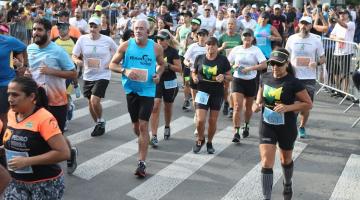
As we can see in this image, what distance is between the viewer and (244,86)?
9.51 meters

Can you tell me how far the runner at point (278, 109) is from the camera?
20.7 feet

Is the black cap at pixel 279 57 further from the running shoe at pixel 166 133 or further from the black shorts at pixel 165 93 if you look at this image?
the running shoe at pixel 166 133

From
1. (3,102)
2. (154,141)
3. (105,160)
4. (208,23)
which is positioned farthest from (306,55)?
(208,23)

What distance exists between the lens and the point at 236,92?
9.45m

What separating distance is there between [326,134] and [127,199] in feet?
16.1

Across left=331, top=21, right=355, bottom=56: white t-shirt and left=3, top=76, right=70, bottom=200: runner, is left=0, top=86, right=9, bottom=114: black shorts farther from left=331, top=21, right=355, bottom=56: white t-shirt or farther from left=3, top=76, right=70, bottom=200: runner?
left=331, top=21, right=355, bottom=56: white t-shirt

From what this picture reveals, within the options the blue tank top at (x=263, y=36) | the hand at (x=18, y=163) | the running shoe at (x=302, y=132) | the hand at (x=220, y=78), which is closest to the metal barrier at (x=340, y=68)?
the blue tank top at (x=263, y=36)

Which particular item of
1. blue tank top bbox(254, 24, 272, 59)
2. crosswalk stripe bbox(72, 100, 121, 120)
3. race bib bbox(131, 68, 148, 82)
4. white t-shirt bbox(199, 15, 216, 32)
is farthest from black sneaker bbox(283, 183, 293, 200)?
white t-shirt bbox(199, 15, 216, 32)

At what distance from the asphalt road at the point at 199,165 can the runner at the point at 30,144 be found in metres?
2.32

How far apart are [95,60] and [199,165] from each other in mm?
2589

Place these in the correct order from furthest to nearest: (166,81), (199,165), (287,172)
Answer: (166,81), (199,165), (287,172)

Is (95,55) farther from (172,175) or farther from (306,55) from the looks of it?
(306,55)

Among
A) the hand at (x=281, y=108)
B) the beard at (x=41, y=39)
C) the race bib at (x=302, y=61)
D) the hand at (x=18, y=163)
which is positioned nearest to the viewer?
the hand at (x=18, y=163)

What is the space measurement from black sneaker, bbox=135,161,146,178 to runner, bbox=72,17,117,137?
7.37 ft
